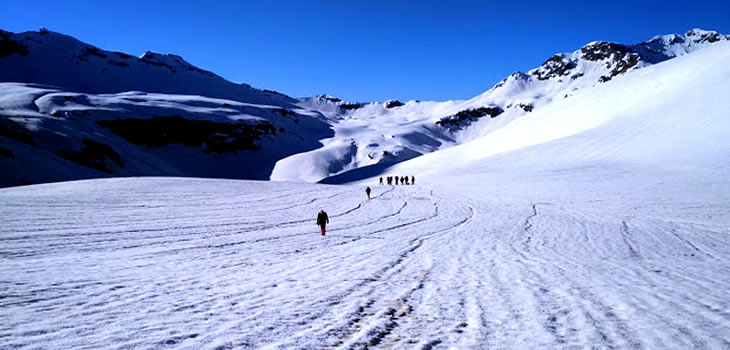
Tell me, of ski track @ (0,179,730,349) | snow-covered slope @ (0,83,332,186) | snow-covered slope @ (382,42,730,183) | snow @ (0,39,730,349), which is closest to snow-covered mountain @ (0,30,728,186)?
snow-covered slope @ (0,83,332,186)

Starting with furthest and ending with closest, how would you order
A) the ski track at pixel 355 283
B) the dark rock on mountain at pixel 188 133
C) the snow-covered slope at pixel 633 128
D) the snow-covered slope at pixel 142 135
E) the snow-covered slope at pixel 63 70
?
1. the snow-covered slope at pixel 63 70
2. the dark rock on mountain at pixel 188 133
3. the snow-covered slope at pixel 142 135
4. the snow-covered slope at pixel 633 128
5. the ski track at pixel 355 283

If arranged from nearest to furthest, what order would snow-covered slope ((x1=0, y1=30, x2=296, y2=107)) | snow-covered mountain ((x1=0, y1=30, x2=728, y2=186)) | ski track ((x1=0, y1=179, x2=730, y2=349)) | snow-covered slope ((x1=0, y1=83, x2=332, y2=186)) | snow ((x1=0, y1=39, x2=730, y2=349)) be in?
ski track ((x1=0, y1=179, x2=730, y2=349)), snow ((x1=0, y1=39, x2=730, y2=349)), snow-covered slope ((x1=0, y1=83, x2=332, y2=186)), snow-covered mountain ((x1=0, y1=30, x2=728, y2=186)), snow-covered slope ((x1=0, y1=30, x2=296, y2=107))

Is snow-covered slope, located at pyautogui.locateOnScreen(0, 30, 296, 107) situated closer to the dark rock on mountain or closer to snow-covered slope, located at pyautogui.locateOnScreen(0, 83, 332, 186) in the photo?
snow-covered slope, located at pyautogui.locateOnScreen(0, 83, 332, 186)

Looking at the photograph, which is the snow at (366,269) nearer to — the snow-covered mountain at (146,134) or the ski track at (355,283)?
the ski track at (355,283)

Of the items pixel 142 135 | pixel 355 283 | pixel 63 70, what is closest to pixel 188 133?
pixel 142 135

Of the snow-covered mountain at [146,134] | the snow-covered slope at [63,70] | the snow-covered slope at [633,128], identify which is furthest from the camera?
the snow-covered slope at [63,70]

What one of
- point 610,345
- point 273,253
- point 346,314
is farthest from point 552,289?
point 273,253

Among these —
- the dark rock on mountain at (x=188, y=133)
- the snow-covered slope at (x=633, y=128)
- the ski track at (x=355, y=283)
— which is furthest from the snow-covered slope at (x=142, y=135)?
the snow-covered slope at (x=633, y=128)

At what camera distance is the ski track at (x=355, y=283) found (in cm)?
548

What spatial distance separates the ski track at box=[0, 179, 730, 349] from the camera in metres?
5.48

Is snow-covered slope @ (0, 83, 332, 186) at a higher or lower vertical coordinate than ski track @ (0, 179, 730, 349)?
higher

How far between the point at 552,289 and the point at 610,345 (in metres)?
2.82

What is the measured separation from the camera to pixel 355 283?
8.38 m

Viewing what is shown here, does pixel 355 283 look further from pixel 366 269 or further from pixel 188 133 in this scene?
pixel 188 133
